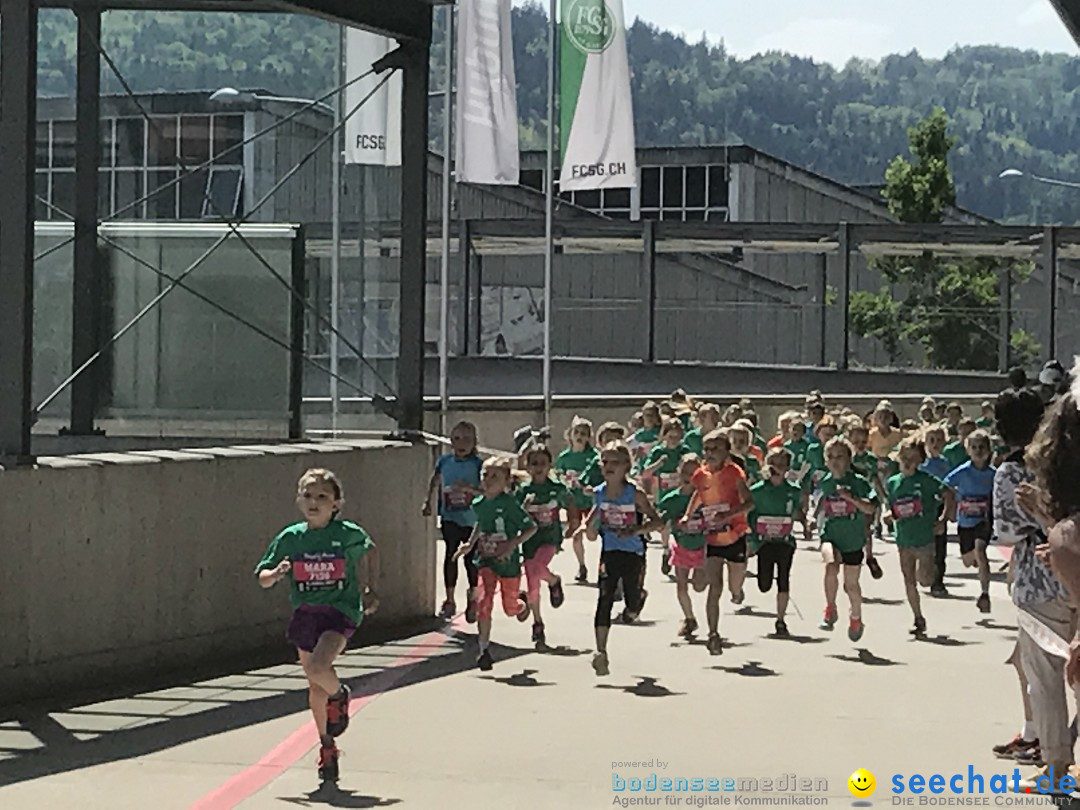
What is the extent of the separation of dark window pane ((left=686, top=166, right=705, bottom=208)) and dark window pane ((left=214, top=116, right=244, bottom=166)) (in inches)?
2250

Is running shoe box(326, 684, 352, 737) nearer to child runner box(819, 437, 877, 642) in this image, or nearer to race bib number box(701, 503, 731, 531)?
race bib number box(701, 503, 731, 531)

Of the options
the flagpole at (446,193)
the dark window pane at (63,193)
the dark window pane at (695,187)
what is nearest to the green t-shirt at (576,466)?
the dark window pane at (63,193)

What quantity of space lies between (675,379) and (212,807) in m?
38.6

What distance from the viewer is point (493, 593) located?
12.7 metres

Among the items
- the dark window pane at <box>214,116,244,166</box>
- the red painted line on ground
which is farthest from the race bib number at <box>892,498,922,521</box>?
the dark window pane at <box>214,116,244,166</box>

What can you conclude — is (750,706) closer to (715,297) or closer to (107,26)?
(107,26)

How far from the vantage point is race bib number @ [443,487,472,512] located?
1433cm

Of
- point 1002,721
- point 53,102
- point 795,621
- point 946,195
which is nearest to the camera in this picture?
point 1002,721

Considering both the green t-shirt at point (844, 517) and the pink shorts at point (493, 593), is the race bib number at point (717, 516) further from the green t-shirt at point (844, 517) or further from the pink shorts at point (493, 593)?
the pink shorts at point (493, 593)

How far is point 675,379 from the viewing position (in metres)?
46.4

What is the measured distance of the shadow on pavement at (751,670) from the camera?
1231 centimetres

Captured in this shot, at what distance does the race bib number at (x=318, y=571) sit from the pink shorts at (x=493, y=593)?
3441 mm

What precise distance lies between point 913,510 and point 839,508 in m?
1.22

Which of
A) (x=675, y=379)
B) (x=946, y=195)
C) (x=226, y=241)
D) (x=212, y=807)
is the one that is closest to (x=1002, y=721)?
(x=212, y=807)
